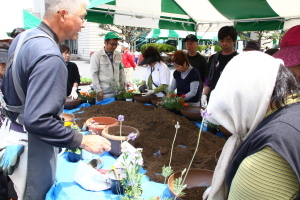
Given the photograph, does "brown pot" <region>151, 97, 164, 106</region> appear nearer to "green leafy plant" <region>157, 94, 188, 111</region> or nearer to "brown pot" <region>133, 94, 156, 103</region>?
"brown pot" <region>133, 94, 156, 103</region>

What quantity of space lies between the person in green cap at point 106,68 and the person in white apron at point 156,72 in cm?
46

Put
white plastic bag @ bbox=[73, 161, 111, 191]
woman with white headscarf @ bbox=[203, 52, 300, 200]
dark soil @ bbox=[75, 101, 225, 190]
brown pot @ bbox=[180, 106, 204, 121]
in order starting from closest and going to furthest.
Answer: woman with white headscarf @ bbox=[203, 52, 300, 200] → white plastic bag @ bbox=[73, 161, 111, 191] → dark soil @ bbox=[75, 101, 225, 190] → brown pot @ bbox=[180, 106, 204, 121]

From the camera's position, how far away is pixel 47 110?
3.16 ft

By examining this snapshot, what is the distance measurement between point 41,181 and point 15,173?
158mm

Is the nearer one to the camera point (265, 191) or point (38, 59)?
point (265, 191)

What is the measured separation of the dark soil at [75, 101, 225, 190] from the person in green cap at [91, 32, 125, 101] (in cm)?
73

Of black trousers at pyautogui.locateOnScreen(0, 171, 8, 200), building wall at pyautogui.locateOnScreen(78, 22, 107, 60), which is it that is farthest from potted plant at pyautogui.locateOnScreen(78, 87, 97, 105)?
building wall at pyautogui.locateOnScreen(78, 22, 107, 60)

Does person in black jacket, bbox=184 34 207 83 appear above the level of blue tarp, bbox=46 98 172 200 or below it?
above

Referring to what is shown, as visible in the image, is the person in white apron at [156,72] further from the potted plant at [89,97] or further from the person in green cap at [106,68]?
the potted plant at [89,97]

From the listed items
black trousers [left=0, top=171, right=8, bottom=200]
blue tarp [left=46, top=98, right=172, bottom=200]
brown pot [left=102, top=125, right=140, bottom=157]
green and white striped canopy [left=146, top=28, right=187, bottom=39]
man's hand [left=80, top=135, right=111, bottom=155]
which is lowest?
black trousers [left=0, top=171, right=8, bottom=200]

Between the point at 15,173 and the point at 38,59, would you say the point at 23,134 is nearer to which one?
the point at 15,173

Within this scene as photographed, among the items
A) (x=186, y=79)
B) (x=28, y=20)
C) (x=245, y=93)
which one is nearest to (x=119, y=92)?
(x=186, y=79)

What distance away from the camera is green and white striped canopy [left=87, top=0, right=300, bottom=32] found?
3775 millimetres

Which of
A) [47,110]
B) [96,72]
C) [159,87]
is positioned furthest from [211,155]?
[96,72]
